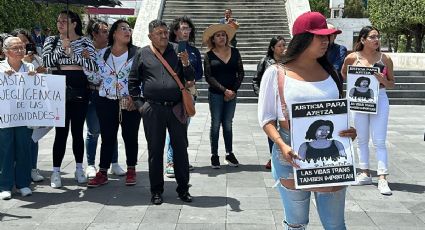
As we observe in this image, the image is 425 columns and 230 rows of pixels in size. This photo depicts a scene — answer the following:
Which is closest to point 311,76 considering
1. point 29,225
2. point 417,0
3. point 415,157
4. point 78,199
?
point 29,225

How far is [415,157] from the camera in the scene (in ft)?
25.5

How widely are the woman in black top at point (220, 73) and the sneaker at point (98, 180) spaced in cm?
160

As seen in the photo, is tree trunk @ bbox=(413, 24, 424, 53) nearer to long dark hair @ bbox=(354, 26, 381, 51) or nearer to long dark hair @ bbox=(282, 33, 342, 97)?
long dark hair @ bbox=(354, 26, 381, 51)

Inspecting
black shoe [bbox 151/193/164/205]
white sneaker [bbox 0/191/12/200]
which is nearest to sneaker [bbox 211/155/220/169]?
black shoe [bbox 151/193/164/205]

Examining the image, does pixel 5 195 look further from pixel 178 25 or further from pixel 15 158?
pixel 178 25

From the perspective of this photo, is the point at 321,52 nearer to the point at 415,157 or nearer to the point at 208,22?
the point at 415,157

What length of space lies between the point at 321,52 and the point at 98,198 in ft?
11.4

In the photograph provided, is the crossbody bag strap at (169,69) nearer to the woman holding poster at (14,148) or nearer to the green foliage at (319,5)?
the woman holding poster at (14,148)

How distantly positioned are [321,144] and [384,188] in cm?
321

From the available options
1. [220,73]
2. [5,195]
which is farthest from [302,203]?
[220,73]

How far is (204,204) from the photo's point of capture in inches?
209

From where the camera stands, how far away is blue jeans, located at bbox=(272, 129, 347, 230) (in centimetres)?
303

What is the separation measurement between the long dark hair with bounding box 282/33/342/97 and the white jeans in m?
2.91

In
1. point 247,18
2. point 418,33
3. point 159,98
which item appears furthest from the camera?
point 418,33
